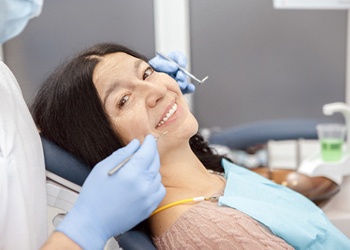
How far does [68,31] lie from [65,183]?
5.00 feet

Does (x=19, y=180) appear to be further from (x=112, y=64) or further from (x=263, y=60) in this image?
(x=263, y=60)

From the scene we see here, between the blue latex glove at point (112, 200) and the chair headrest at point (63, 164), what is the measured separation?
0.27m

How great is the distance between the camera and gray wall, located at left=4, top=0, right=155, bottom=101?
258cm

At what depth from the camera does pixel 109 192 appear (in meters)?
0.99

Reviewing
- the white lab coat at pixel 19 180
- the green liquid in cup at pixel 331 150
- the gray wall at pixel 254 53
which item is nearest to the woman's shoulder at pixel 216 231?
the white lab coat at pixel 19 180

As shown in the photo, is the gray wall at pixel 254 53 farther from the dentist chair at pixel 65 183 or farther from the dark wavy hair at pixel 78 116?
the dentist chair at pixel 65 183

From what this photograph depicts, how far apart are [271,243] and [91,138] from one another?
19.9 inches

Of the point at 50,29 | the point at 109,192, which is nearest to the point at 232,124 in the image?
the point at 50,29

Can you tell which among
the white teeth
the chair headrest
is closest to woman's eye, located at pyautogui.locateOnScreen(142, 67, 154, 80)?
the white teeth

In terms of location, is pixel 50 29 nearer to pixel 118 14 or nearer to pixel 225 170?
pixel 118 14

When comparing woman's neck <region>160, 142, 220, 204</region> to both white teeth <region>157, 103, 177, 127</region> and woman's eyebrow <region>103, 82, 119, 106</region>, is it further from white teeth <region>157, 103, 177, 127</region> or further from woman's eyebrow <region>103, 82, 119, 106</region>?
woman's eyebrow <region>103, 82, 119, 106</region>

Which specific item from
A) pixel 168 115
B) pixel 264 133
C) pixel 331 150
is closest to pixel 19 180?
pixel 168 115

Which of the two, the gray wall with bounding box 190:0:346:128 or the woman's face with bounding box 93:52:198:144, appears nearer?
the woman's face with bounding box 93:52:198:144

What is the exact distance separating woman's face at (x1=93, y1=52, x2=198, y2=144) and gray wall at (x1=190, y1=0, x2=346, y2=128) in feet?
4.79
